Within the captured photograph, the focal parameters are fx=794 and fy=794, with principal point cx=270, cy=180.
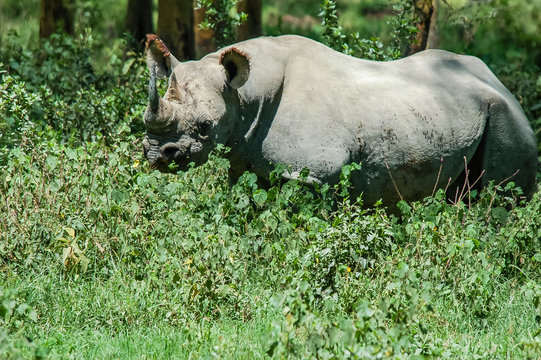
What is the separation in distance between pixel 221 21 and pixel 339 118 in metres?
3.00

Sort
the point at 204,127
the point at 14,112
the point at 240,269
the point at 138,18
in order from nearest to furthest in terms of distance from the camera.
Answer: the point at 240,269 < the point at 204,127 < the point at 14,112 < the point at 138,18

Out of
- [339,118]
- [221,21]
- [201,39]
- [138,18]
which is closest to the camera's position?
[339,118]

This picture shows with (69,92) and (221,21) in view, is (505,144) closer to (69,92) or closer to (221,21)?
(221,21)

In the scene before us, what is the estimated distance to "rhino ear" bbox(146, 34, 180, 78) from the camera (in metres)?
5.98

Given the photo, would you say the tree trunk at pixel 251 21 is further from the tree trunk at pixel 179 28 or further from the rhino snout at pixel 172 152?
the rhino snout at pixel 172 152

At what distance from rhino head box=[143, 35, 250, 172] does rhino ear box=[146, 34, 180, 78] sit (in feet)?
0.77

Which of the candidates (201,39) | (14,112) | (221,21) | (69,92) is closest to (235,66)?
(14,112)

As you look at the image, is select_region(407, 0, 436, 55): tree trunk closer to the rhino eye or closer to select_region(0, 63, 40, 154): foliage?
the rhino eye

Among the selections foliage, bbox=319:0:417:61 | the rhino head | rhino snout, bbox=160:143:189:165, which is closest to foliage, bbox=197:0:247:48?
foliage, bbox=319:0:417:61

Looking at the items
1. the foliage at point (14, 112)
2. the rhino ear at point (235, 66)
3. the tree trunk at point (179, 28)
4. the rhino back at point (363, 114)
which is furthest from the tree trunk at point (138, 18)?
the rhino ear at point (235, 66)

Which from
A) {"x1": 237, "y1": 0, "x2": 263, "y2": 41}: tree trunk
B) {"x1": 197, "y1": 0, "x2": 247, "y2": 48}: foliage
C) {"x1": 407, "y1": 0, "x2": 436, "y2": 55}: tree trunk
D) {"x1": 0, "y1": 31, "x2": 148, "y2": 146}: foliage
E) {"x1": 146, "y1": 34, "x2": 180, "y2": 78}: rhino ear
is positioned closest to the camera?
{"x1": 146, "y1": 34, "x2": 180, "y2": 78}: rhino ear

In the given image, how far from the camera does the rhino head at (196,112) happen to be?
5551mm

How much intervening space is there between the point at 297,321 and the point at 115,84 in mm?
6085

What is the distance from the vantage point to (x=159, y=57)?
6.09m
